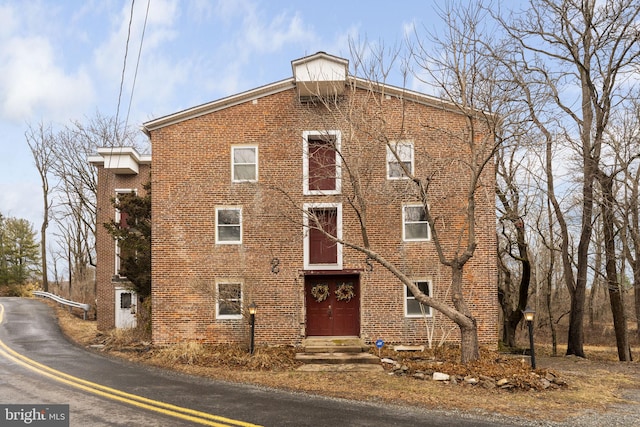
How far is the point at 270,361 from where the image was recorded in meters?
13.4

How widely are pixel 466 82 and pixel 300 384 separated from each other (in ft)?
26.3

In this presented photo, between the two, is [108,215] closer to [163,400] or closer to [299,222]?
[299,222]

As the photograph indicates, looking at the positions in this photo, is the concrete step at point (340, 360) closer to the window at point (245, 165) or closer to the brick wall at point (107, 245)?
the window at point (245, 165)

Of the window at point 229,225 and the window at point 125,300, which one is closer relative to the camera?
the window at point 229,225

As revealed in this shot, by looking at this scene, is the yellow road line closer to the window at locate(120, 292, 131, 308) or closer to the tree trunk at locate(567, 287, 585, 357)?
the window at locate(120, 292, 131, 308)

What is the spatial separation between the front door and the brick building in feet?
0.11

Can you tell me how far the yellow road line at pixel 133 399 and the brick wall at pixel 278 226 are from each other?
3860 millimetres

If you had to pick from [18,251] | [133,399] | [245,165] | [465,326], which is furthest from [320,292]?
[18,251]

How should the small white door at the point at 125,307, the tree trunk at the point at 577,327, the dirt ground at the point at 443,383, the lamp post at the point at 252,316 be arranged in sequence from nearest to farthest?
the dirt ground at the point at 443,383 < the lamp post at the point at 252,316 < the tree trunk at the point at 577,327 < the small white door at the point at 125,307

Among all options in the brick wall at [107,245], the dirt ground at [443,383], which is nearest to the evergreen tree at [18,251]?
the brick wall at [107,245]

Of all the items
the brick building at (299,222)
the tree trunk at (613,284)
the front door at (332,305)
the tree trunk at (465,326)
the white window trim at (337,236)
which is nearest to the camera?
the tree trunk at (465,326)

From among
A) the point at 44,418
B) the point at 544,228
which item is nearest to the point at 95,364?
the point at 44,418

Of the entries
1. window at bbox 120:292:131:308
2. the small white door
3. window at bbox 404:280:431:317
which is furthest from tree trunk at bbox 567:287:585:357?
window at bbox 120:292:131:308

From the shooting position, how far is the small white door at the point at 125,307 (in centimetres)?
2225
